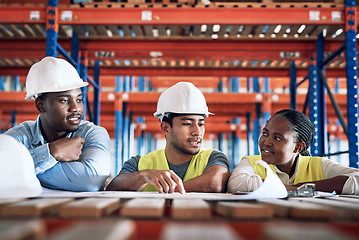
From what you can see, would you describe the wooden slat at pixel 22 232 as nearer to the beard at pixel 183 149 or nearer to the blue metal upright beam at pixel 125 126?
the beard at pixel 183 149

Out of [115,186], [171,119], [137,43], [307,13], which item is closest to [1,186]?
[115,186]

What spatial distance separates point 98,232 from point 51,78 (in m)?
2.35

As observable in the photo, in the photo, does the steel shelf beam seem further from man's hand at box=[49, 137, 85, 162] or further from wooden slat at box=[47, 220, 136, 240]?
wooden slat at box=[47, 220, 136, 240]

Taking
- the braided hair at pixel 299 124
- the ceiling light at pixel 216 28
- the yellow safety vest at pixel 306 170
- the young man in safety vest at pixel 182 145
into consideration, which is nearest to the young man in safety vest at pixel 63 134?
the young man in safety vest at pixel 182 145

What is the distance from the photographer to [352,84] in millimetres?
4488

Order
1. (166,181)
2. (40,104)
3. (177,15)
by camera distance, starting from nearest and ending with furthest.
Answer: (166,181) < (40,104) < (177,15)

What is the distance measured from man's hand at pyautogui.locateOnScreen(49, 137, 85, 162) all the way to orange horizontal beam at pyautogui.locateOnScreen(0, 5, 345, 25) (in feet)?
8.81

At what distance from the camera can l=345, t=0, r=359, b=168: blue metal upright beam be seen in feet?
14.3

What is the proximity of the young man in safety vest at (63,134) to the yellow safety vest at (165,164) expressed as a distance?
1.09 ft

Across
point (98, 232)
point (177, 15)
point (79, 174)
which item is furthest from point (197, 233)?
point (177, 15)

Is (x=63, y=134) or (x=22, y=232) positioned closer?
(x=22, y=232)

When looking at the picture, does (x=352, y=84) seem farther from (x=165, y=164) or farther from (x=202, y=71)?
(x=202, y=71)

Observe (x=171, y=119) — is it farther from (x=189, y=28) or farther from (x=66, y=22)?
(x=189, y=28)

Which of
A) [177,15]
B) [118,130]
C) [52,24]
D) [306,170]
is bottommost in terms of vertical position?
[306,170]
